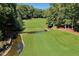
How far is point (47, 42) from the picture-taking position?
11961 millimetres

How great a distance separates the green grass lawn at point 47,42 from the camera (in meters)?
11.8

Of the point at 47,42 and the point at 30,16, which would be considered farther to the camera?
the point at 30,16

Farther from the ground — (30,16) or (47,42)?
(30,16)

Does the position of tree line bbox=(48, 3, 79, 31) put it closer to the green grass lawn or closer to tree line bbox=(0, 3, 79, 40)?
tree line bbox=(0, 3, 79, 40)

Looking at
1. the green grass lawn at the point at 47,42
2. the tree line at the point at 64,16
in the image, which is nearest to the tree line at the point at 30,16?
the tree line at the point at 64,16

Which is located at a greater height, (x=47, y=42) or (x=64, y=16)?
(x=64, y=16)

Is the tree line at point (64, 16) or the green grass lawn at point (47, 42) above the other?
the tree line at point (64, 16)

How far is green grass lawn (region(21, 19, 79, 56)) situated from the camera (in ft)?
38.7

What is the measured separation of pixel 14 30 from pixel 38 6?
1094mm

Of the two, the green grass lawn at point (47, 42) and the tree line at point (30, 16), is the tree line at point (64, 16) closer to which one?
the tree line at point (30, 16)

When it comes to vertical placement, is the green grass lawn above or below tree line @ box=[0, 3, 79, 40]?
below

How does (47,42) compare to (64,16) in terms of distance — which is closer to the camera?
(47,42)

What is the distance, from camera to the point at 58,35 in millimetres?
12070

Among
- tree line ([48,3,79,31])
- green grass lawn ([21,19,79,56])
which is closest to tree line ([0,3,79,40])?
tree line ([48,3,79,31])
